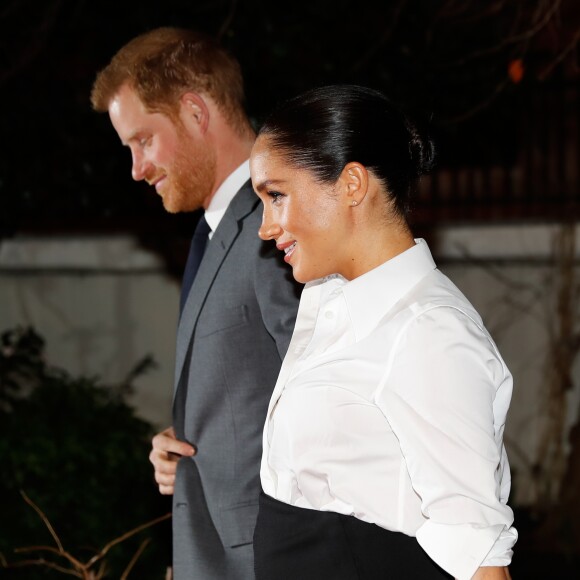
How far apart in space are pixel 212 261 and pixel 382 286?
Answer: 2.62ft

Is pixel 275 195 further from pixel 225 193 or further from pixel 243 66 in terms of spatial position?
pixel 243 66

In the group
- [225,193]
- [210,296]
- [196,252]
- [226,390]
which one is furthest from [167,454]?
[225,193]

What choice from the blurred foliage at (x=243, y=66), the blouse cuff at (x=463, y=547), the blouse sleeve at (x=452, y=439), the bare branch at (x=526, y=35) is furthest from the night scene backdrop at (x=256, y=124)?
the blouse cuff at (x=463, y=547)

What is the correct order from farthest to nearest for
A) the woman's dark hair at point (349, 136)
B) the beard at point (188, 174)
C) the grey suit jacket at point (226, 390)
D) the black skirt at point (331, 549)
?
the beard at point (188, 174)
the grey suit jacket at point (226, 390)
the woman's dark hair at point (349, 136)
the black skirt at point (331, 549)

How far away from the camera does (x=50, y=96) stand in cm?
574

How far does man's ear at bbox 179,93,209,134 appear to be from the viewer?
106 inches

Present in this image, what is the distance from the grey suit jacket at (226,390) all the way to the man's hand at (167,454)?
0.03 metres

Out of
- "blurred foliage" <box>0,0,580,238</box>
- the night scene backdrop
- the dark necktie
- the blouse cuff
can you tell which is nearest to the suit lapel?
the dark necktie

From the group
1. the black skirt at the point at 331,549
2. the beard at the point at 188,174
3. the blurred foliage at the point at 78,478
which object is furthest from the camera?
the blurred foliage at the point at 78,478

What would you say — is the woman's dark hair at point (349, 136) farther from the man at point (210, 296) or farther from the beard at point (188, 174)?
the beard at point (188, 174)

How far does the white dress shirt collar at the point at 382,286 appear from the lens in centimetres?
179

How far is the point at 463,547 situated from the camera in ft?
5.23

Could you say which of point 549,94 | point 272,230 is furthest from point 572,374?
point 272,230

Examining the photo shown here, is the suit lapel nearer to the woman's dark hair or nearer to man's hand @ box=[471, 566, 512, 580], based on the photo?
the woman's dark hair
